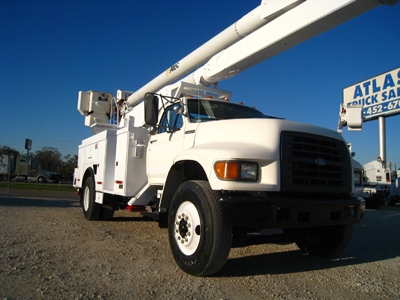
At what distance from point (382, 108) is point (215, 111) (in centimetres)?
2151

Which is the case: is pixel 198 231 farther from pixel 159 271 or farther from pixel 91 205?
pixel 91 205

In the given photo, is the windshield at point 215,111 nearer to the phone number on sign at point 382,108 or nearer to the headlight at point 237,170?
the headlight at point 237,170

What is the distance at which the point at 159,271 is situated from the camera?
3762 mm

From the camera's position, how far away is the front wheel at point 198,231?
10.6 feet

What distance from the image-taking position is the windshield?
4811 mm

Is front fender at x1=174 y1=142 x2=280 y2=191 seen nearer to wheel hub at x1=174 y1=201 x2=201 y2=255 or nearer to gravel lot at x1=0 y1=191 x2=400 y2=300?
wheel hub at x1=174 y1=201 x2=201 y2=255

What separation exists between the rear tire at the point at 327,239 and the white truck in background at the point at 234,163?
0.05 feet

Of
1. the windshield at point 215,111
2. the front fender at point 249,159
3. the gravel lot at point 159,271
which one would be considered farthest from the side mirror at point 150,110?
the gravel lot at point 159,271

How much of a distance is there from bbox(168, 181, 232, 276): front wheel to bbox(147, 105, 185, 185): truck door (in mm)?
1062

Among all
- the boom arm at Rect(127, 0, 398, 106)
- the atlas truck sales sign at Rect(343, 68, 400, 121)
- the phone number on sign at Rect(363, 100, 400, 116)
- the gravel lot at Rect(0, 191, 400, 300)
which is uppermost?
the atlas truck sales sign at Rect(343, 68, 400, 121)

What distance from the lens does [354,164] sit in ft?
14.1

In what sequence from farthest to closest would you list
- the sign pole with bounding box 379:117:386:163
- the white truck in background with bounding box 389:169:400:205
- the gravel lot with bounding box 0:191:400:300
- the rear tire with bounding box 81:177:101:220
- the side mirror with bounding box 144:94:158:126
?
the sign pole with bounding box 379:117:386:163
the white truck in background with bounding box 389:169:400:205
the rear tire with bounding box 81:177:101:220
the side mirror with bounding box 144:94:158:126
the gravel lot with bounding box 0:191:400:300

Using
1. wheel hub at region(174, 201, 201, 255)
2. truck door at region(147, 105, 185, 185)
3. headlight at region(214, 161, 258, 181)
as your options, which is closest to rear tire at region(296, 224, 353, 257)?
headlight at region(214, 161, 258, 181)

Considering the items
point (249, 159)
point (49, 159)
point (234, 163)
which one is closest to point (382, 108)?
point (249, 159)
